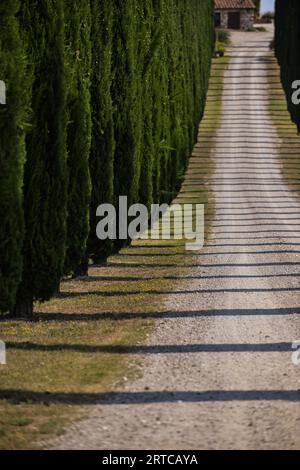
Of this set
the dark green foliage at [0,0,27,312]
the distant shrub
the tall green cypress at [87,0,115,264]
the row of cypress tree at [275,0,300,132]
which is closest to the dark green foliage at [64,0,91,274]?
the tall green cypress at [87,0,115,264]

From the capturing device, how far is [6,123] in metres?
11.8

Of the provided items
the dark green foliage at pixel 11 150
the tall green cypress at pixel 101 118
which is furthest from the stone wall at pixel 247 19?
the dark green foliage at pixel 11 150

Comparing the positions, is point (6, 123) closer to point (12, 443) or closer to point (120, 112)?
point (12, 443)

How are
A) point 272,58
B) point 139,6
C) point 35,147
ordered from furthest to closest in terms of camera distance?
point 272,58 → point 139,6 → point 35,147

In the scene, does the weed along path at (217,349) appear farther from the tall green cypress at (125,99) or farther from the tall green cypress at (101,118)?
the tall green cypress at (125,99)

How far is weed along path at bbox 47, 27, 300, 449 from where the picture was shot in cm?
739

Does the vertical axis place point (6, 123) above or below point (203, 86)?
above

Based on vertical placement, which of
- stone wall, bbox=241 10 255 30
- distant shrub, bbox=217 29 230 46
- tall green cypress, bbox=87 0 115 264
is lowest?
distant shrub, bbox=217 29 230 46

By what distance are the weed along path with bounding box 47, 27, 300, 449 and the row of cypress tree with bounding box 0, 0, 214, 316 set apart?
5.04 feet

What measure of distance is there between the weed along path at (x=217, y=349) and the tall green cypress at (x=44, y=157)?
1491 millimetres

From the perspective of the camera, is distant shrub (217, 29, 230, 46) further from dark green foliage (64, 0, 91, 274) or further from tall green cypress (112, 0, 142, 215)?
dark green foliage (64, 0, 91, 274)

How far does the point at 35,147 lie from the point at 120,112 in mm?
8032

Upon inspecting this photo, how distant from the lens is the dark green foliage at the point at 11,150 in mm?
11773
